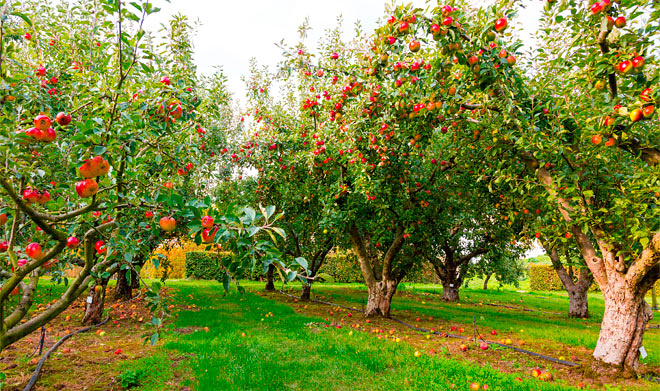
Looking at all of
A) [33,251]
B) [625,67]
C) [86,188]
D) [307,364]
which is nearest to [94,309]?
[307,364]

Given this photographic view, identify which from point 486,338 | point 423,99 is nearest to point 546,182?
point 423,99

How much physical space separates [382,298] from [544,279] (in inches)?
945

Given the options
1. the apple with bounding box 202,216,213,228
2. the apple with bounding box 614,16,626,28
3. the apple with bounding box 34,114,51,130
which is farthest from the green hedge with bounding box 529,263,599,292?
the apple with bounding box 34,114,51,130

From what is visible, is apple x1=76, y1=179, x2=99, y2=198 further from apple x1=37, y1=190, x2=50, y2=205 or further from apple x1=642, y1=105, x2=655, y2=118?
apple x1=642, y1=105, x2=655, y2=118

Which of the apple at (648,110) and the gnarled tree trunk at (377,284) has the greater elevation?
the apple at (648,110)

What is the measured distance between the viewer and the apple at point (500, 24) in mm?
3898

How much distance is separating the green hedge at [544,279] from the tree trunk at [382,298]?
22.7 metres

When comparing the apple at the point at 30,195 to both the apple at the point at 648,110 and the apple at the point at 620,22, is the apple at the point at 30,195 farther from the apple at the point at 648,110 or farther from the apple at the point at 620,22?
the apple at the point at 620,22

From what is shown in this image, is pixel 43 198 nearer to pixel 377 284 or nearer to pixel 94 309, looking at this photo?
pixel 94 309

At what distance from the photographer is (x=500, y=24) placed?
3928mm

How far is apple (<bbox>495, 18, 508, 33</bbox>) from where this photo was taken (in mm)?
3898

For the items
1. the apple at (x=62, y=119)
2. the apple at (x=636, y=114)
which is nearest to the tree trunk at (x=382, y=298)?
the apple at (x=636, y=114)

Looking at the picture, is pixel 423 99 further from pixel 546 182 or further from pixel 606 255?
pixel 606 255

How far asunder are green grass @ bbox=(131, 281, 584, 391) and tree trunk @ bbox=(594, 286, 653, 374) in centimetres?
138
